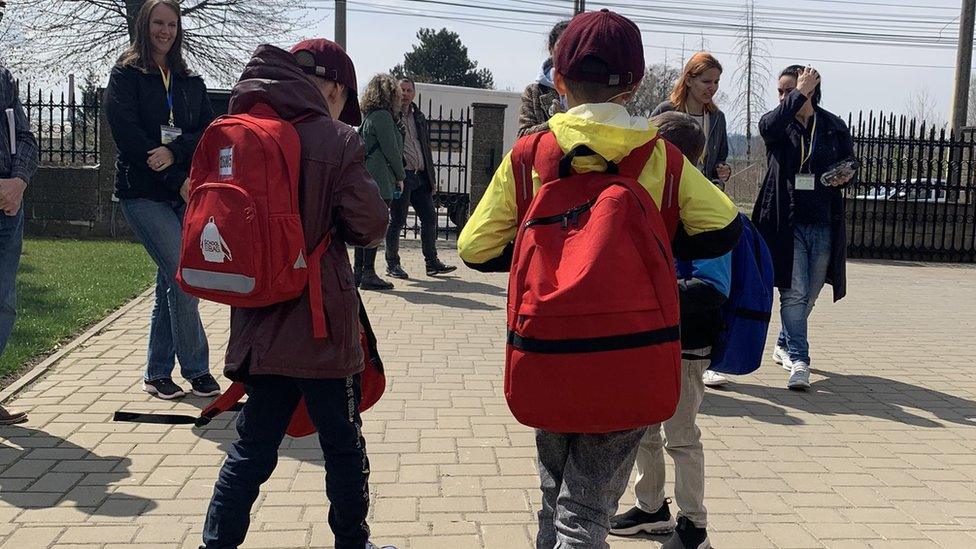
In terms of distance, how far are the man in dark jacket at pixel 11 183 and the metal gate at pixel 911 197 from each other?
11805 mm

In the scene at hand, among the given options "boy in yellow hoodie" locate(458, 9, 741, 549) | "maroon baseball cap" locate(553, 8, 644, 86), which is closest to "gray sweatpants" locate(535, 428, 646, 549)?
"boy in yellow hoodie" locate(458, 9, 741, 549)

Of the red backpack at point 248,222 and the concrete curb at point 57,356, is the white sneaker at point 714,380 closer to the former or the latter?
the red backpack at point 248,222

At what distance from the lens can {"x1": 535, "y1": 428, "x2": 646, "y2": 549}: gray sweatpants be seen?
8.09 ft

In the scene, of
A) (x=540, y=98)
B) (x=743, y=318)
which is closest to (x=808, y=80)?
(x=540, y=98)

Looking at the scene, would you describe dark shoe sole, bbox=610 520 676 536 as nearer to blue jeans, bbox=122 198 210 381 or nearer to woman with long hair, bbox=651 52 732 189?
woman with long hair, bbox=651 52 732 189

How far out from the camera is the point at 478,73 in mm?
53844

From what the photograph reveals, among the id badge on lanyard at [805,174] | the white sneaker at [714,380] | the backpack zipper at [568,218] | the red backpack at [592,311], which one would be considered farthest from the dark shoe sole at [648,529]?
the id badge on lanyard at [805,174]

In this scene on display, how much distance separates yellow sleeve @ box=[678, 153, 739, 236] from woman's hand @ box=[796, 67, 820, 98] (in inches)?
139

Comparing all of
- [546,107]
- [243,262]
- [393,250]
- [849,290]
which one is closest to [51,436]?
[243,262]

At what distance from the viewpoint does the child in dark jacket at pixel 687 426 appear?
124 inches

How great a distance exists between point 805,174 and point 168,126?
391 cm

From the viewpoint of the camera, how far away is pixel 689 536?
3.34 m

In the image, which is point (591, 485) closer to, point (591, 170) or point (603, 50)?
point (591, 170)

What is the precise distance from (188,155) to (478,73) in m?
50.1
